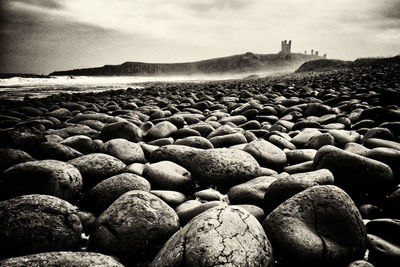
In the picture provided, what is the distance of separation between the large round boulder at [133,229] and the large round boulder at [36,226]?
129 mm

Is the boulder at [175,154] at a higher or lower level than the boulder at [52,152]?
lower

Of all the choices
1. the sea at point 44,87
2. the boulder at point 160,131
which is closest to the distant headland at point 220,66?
the sea at point 44,87

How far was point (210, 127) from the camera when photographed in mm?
3545

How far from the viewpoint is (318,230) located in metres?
1.36

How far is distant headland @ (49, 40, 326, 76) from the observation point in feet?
221

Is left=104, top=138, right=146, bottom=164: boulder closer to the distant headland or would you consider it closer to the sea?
the sea

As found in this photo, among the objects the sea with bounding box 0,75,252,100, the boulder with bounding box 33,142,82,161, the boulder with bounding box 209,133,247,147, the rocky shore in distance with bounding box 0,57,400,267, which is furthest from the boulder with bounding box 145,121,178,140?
the sea with bounding box 0,75,252,100

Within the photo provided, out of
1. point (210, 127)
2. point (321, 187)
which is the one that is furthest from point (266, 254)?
point (210, 127)

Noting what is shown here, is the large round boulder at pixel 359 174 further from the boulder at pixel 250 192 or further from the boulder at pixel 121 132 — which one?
the boulder at pixel 121 132

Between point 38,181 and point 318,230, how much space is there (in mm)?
1695

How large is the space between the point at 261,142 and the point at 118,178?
139 cm

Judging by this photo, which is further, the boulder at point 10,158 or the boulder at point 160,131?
the boulder at point 160,131

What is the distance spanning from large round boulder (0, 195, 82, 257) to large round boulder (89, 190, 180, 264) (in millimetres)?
129

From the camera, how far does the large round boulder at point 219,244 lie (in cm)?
109
